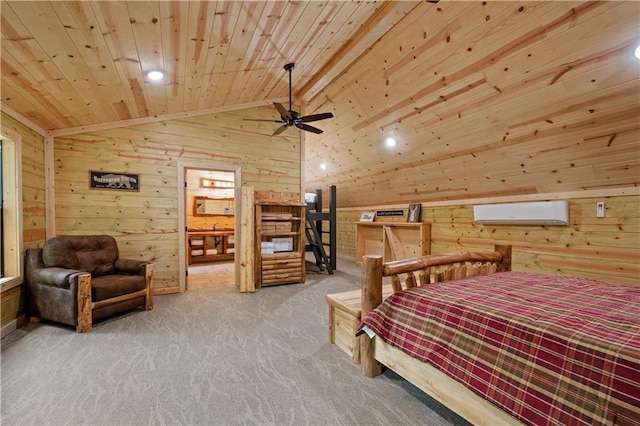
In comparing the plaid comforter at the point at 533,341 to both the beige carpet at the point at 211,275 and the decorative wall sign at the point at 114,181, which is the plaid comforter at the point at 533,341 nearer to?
the beige carpet at the point at 211,275

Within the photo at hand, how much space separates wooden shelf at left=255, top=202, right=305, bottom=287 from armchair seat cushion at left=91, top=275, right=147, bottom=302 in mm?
1719

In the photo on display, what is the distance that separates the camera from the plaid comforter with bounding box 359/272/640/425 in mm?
1027

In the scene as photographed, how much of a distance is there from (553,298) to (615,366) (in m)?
0.74

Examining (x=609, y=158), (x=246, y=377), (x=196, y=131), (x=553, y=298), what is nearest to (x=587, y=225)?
(x=609, y=158)

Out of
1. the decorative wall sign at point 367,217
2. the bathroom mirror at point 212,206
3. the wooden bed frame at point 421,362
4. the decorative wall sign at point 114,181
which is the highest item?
the decorative wall sign at point 114,181

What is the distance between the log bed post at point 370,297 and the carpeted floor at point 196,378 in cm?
9

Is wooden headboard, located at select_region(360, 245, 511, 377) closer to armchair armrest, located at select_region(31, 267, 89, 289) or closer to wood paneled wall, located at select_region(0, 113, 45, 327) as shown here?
armchair armrest, located at select_region(31, 267, 89, 289)

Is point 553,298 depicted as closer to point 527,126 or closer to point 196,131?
point 527,126

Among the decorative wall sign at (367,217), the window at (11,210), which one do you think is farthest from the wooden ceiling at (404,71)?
the decorative wall sign at (367,217)

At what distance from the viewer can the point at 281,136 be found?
206 inches

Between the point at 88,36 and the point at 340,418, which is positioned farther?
the point at 88,36

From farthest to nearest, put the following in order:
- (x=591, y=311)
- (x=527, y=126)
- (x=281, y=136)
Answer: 1. (x=281, y=136)
2. (x=527, y=126)
3. (x=591, y=311)

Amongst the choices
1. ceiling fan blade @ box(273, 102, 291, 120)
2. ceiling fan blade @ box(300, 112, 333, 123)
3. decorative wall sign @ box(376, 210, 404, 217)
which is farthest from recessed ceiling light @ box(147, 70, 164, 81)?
decorative wall sign @ box(376, 210, 404, 217)

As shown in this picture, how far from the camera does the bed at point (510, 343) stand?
1047mm
